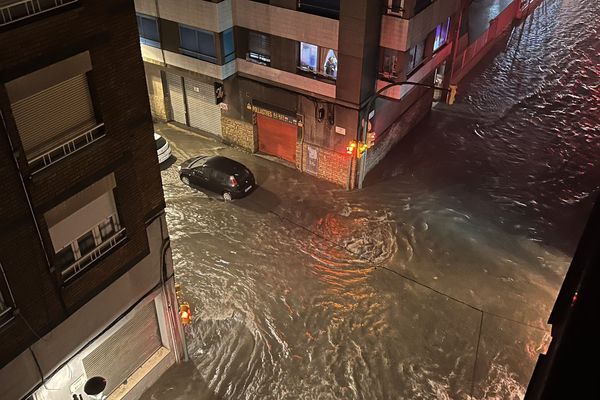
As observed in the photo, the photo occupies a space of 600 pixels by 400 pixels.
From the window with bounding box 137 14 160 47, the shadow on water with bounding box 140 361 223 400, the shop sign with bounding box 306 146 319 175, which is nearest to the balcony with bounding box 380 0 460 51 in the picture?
the shop sign with bounding box 306 146 319 175

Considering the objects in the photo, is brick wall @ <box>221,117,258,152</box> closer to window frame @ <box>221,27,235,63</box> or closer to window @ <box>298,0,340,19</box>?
window frame @ <box>221,27,235,63</box>

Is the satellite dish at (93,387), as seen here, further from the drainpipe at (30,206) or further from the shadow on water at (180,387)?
the shadow on water at (180,387)

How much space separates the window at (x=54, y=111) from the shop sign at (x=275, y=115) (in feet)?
51.7

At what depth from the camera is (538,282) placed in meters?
23.1

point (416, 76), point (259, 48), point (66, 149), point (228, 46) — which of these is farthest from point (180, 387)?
point (416, 76)

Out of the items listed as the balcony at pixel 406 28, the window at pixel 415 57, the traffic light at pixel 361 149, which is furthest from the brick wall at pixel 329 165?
the balcony at pixel 406 28

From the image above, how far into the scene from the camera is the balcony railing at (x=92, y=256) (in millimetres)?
13664

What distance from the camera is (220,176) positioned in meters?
27.0

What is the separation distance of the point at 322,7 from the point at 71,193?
51.2 ft

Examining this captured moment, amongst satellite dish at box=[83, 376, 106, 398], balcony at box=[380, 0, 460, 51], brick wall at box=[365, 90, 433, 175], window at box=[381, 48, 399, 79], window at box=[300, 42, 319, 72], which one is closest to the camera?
satellite dish at box=[83, 376, 106, 398]

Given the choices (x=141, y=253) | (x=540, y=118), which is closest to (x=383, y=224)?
(x=141, y=253)

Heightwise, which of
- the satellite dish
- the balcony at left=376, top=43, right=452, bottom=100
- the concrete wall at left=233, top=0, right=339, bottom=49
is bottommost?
the satellite dish

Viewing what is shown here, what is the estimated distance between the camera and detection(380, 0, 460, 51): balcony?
24.1m

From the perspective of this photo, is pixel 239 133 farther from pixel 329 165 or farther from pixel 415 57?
pixel 415 57
